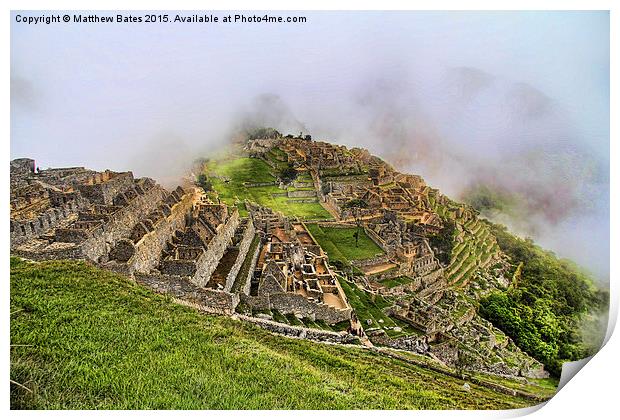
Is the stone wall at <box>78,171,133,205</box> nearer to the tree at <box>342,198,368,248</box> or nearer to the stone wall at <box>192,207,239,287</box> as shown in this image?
the stone wall at <box>192,207,239,287</box>

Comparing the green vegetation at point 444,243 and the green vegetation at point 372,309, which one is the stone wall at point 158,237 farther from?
the green vegetation at point 444,243

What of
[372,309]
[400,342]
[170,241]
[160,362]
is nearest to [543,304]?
[400,342]

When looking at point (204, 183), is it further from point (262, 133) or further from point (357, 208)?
point (357, 208)

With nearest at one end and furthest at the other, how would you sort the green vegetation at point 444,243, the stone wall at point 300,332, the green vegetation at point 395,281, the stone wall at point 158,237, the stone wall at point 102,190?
the stone wall at point 300,332 → the stone wall at point 158,237 → the stone wall at point 102,190 → the green vegetation at point 395,281 → the green vegetation at point 444,243

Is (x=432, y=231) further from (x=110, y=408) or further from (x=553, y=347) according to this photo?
(x=110, y=408)

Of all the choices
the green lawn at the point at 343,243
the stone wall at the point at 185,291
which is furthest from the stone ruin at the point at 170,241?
the green lawn at the point at 343,243
